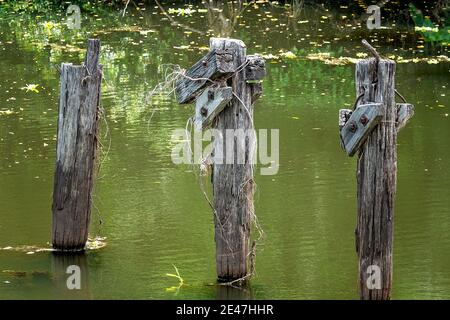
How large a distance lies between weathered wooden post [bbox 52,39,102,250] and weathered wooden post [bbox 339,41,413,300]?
99.6 inches

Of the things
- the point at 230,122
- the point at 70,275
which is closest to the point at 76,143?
the point at 70,275

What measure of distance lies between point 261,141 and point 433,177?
110 inches

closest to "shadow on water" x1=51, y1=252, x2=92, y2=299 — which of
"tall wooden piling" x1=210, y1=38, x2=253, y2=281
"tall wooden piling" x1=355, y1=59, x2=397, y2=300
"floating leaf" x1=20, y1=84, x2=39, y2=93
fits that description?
"tall wooden piling" x1=210, y1=38, x2=253, y2=281

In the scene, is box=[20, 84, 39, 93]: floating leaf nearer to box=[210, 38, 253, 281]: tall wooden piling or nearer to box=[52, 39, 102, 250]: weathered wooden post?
box=[52, 39, 102, 250]: weathered wooden post

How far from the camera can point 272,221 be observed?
10.6 meters

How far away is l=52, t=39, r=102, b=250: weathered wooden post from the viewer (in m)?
9.00

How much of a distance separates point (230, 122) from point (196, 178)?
5.30ft

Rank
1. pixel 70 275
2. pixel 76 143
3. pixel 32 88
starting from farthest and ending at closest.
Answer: pixel 32 88 < pixel 76 143 < pixel 70 275

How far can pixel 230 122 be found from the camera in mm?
8125

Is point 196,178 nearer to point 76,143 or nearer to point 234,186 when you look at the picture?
point 76,143

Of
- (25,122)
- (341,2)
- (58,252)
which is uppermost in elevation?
(341,2)

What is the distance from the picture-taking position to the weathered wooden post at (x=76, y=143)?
900 centimetres

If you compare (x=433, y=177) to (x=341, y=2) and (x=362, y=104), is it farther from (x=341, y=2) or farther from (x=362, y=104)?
(x=341, y=2)

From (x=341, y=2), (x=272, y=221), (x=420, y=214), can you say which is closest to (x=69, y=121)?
(x=272, y=221)
